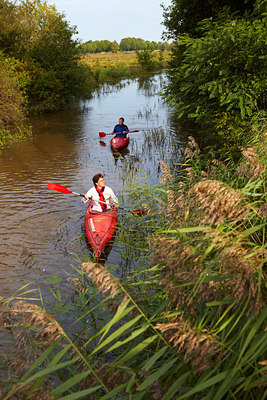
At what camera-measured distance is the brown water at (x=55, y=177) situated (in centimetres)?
687

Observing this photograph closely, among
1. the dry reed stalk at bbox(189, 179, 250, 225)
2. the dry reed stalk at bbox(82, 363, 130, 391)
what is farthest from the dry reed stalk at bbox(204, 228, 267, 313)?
the dry reed stalk at bbox(82, 363, 130, 391)

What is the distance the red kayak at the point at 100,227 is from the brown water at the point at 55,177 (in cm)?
39

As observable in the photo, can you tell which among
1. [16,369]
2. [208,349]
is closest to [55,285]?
[16,369]

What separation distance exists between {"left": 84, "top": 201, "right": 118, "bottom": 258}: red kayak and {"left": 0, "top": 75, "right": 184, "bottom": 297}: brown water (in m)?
0.39

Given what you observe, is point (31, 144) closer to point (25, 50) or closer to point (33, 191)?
point (33, 191)

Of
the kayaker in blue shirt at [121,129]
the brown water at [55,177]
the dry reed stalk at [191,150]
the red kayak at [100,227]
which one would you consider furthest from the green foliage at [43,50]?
the dry reed stalk at [191,150]

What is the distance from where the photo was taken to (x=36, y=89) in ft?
80.1

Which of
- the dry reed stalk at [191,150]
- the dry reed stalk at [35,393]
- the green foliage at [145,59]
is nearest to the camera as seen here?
the dry reed stalk at [35,393]

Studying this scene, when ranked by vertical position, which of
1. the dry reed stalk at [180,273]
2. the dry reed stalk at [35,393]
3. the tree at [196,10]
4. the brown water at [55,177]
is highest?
the tree at [196,10]

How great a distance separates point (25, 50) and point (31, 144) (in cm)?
1214

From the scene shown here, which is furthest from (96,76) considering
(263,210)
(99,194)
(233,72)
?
(263,210)

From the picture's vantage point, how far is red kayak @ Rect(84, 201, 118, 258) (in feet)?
22.8

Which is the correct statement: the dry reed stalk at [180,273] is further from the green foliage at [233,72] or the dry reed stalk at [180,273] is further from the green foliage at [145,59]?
the green foliage at [145,59]

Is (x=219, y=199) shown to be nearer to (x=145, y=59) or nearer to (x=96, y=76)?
(x=96, y=76)
